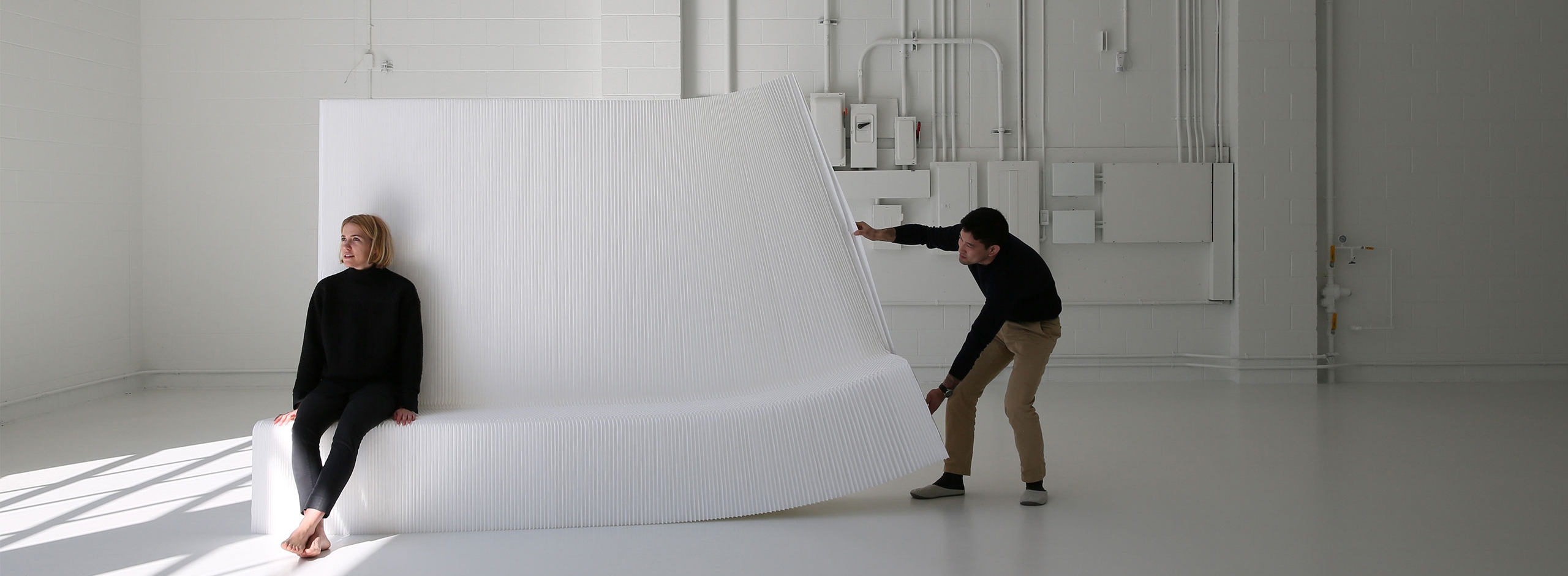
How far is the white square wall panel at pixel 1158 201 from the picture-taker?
19.3 feet

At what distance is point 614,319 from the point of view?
10.3 feet

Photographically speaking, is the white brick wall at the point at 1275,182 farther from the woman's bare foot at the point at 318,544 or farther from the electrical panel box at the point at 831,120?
the woman's bare foot at the point at 318,544

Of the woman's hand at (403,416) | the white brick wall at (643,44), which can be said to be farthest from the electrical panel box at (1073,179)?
the woman's hand at (403,416)

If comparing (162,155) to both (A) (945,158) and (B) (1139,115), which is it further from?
(B) (1139,115)

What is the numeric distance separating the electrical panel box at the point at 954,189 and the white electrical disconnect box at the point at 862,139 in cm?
39

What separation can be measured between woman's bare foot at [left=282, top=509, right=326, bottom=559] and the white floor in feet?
0.13

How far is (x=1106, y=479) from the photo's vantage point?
3.46 m

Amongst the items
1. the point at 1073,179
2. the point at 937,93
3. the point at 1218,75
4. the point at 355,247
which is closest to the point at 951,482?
the point at 355,247

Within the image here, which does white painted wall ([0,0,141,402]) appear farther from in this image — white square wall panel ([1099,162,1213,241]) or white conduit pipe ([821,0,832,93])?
white square wall panel ([1099,162,1213,241])

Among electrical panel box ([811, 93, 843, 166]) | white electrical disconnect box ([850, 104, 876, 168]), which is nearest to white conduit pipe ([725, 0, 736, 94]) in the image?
electrical panel box ([811, 93, 843, 166])

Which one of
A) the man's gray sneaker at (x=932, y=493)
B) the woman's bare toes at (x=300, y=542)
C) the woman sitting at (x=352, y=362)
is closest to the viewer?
the woman's bare toes at (x=300, y=542)

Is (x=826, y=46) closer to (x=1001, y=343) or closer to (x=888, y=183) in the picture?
(x=888, y=183)

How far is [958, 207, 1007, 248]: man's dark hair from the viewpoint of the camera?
3035 millimetres

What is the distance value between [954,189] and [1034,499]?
121 inches
